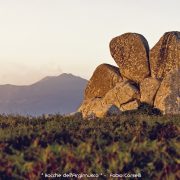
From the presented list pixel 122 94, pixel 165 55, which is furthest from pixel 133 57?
pixel 122 94

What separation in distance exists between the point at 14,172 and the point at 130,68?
4209 cm

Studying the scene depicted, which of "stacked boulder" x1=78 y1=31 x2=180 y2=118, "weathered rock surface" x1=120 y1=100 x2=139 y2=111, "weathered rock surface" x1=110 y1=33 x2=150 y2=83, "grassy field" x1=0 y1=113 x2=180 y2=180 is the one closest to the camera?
"grassy field" x1=0 y1=113 x2=180 y2=180

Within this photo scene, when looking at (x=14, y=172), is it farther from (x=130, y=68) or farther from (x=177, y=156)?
(x=130, y=68)

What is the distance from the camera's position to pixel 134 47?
51625 mm

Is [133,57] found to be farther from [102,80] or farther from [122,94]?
[122,94]

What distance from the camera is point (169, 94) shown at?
45531mm

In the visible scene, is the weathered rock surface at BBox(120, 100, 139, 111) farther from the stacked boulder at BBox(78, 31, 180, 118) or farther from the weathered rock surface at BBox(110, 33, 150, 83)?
the weathered rock surface at BBox(110, 33, 150, 83)

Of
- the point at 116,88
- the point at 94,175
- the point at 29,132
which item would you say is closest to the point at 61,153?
the point at 94,175

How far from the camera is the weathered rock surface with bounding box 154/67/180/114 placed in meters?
44.9

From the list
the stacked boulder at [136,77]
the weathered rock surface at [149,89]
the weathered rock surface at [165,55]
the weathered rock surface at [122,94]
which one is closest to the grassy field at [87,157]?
the stacked boulder at [136,77]

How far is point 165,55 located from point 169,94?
542 centimetres

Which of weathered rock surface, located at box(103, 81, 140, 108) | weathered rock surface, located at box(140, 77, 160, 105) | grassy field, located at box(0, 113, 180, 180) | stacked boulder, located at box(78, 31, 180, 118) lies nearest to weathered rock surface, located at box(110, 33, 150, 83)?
stacked boulder, located at box(78, 31, 180, 118)

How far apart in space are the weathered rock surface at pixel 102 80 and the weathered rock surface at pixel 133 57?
0.96 m

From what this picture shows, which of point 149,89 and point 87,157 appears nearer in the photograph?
point 87,157
